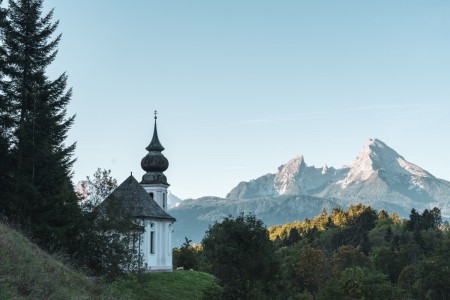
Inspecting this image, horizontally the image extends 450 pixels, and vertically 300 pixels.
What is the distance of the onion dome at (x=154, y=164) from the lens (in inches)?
3152

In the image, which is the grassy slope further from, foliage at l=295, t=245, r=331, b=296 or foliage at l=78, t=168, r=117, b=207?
foliage at l=295, t=245, r=331, b=296

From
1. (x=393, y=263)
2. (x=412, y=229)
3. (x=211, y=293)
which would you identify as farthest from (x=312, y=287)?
(x=412, y=229)

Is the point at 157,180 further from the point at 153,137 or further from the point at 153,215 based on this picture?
the point at 153,215

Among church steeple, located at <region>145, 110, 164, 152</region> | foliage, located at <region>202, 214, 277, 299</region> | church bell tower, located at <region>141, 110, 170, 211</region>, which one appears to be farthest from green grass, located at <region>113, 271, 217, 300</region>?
church steeple, located at <region>145, 110, 164, 152</region>

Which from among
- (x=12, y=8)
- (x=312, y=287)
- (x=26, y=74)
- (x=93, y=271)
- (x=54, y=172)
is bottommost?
(x=312, y=287)

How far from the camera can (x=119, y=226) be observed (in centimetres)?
3881

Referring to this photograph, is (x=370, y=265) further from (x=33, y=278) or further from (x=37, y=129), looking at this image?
(x=33, y=278)

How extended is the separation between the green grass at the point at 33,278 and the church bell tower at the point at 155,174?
2058 inches

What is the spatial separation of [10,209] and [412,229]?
121 meters

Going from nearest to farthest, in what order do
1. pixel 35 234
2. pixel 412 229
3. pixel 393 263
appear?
pixel 35 234
pixel 393 263
pixel 412 229

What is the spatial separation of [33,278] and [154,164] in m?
59.0

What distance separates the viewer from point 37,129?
131ft

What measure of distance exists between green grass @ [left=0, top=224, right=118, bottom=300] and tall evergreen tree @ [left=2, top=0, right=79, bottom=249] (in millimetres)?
10668

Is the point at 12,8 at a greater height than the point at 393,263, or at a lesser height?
greater
